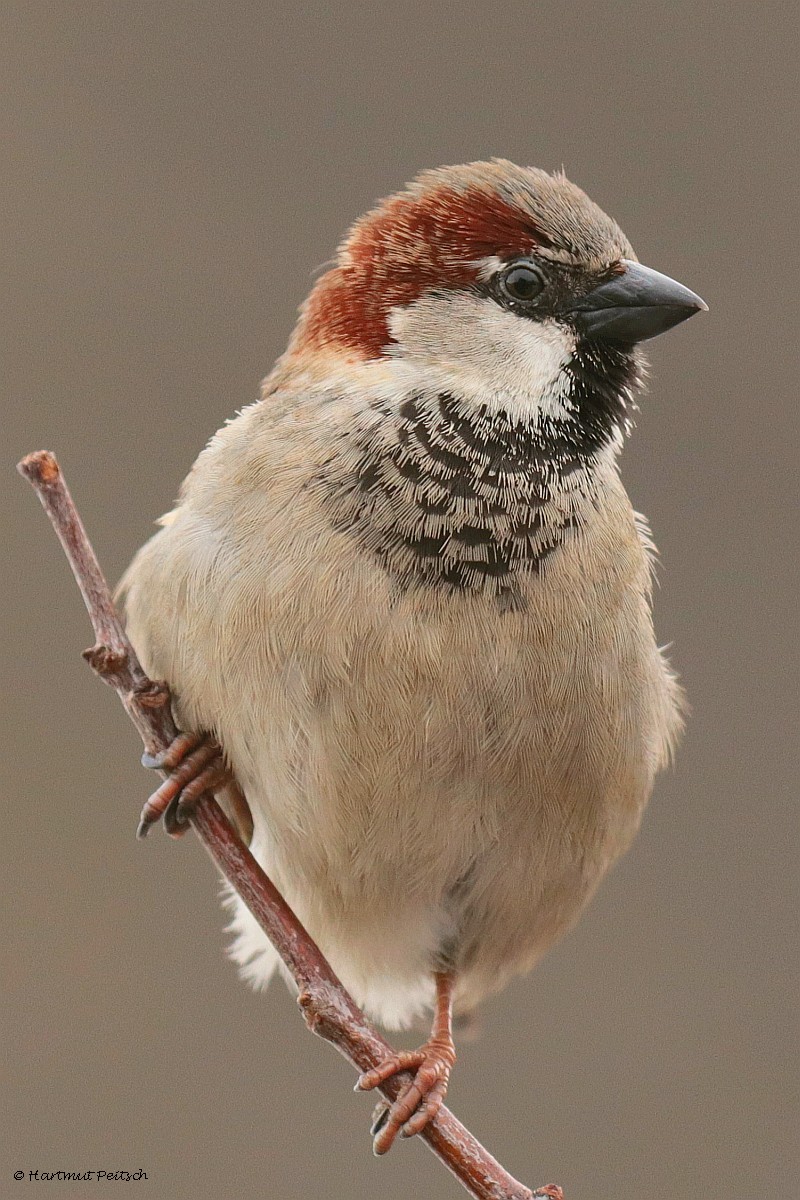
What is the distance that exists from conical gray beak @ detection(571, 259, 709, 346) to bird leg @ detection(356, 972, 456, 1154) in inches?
42.8

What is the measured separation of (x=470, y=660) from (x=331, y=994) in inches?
19.2

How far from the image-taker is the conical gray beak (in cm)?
214

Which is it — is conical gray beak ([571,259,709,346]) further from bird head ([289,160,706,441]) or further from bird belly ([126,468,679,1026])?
bird belly ([126,468,679,1026])

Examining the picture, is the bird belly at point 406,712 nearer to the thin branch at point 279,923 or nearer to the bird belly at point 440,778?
the bird belly at point 440,778

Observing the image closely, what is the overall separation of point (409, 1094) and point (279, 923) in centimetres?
35

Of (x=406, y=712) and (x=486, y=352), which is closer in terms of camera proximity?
(x=406, y=712)

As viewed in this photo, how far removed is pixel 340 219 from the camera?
13.4ft

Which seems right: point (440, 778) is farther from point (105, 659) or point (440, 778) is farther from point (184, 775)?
point (105, 659)

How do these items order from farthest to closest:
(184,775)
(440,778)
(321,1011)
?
(184,775) < (440,778) < (321,1011)

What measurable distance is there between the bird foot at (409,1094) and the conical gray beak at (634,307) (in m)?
1.09

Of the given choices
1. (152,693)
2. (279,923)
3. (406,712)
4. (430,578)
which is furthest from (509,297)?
(279,923)

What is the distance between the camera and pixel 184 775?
2193 mm

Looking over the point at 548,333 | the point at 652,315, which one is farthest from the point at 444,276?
the point at 652,315

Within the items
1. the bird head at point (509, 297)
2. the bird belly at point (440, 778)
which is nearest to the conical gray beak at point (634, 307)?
the bird head at point (509, 297)
